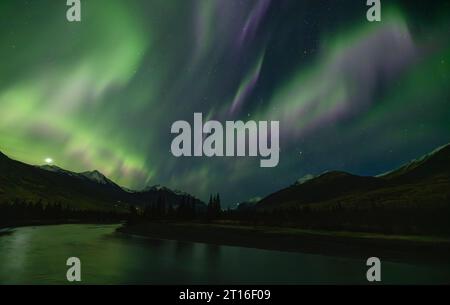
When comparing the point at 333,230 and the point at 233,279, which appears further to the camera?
the point at 333,230

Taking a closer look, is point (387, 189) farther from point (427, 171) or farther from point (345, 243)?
point (345, 243)

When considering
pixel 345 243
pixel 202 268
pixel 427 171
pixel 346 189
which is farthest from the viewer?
pixel 346 189

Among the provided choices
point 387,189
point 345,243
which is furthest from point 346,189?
point 345,243

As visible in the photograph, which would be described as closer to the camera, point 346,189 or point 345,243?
point 345,243

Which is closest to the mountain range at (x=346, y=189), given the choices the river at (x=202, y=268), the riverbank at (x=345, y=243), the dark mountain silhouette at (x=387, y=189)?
the dark mountain silhouette at (x=387, y=189)

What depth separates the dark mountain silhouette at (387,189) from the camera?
75.3 meters

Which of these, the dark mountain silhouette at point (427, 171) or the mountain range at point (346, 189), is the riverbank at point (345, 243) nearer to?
the mountain range at point (346, 189)

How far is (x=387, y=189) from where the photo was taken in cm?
8488
